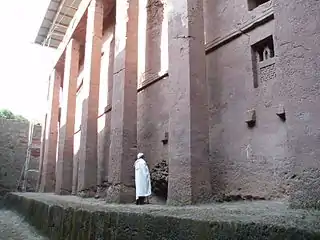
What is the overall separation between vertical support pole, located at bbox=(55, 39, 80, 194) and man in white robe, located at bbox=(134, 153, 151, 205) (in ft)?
17.8

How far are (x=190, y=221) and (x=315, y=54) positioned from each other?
2146 millimetres

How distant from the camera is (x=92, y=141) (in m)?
10.0

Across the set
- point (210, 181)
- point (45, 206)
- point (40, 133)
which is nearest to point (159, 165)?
point (210, 181)

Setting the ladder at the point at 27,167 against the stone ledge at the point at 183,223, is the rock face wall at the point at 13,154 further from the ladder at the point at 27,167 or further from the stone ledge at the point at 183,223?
the stone ledge at the point at 183,223

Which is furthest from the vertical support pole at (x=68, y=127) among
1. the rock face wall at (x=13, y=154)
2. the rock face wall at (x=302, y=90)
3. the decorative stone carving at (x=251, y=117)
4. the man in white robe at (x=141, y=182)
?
the rock face wall at (x=302, y=90)

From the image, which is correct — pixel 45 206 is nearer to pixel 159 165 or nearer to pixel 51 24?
pixel 159 165

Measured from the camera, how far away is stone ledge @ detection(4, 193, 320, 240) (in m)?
2.19

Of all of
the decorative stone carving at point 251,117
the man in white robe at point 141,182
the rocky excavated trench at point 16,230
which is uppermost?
the decorative stone carving at point 251,117

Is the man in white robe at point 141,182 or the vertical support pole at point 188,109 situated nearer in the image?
the vertical support pole at point 188,109

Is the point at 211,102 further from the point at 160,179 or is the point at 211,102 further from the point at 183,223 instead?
the point at 183,223

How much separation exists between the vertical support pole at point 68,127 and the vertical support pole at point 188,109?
688 centimetres

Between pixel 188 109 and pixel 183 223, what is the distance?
3.00 metres

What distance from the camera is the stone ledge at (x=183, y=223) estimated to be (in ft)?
7.18

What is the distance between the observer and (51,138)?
582 inches
